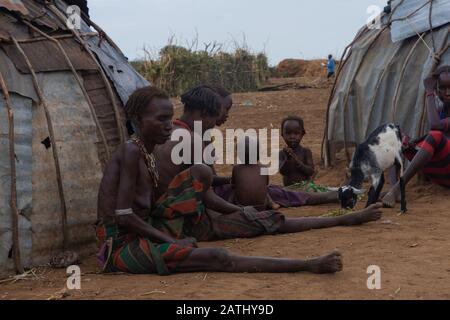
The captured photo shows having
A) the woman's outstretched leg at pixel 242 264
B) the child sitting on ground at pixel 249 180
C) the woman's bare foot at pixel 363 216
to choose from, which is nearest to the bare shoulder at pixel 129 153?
Answer: the woman's outstretched leg at pixel 242 264

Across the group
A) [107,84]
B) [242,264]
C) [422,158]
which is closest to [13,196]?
[107,84]

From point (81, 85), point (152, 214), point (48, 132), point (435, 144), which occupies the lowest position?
point (152, 214)

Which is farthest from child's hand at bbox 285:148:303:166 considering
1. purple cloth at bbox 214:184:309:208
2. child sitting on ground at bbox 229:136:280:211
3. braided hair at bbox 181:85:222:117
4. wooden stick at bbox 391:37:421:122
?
braided hair at bbox 181:85:222:117

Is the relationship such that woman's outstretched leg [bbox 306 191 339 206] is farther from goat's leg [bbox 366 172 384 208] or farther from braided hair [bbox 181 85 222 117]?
braided hair [bbox 181 85 222 117]

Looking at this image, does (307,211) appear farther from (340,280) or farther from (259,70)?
(259,70)

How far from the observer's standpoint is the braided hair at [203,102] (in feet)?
14.7

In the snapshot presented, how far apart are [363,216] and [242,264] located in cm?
133

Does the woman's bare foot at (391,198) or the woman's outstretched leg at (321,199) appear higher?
the woman's bare foot at (391,198)

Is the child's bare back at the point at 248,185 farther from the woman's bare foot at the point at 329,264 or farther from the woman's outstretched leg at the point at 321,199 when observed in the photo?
the woman's bare foot at the point at 329,264

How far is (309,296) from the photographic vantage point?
304cm

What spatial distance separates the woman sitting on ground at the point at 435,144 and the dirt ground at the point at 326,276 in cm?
30

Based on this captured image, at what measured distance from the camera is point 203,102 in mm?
4492

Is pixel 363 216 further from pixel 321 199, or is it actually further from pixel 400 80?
pixel 400 80

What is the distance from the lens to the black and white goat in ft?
16.2
